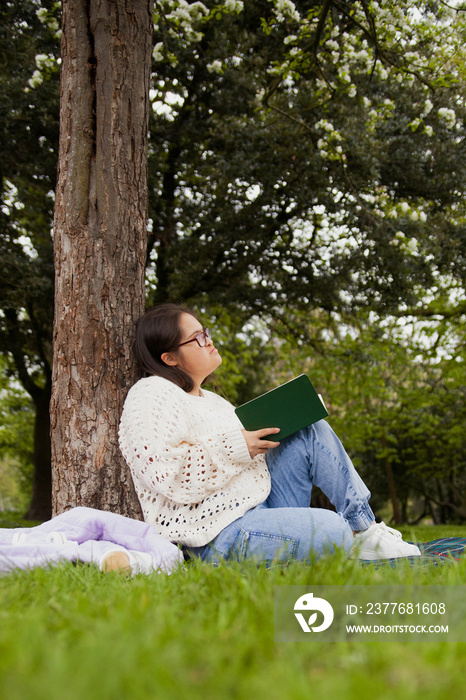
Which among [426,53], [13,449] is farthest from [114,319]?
[13,449]

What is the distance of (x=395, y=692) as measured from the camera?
852 mm

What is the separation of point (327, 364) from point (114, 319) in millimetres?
7934

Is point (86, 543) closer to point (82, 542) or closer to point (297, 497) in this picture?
point (82, 542)

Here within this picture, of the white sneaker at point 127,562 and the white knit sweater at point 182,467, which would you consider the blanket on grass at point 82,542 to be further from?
the white knit sweater at point 182,467

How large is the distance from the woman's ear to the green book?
55cm

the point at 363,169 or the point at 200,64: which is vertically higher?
the point at 200,64

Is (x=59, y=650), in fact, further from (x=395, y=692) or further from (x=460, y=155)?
(x=460, y=155)

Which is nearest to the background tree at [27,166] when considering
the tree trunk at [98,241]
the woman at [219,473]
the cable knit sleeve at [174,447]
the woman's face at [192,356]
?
the tree trunk at [98,241]

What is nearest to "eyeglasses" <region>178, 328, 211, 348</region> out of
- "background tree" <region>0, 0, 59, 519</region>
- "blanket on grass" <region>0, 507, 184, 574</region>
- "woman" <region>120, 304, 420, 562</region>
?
"woman" <region>120, 304, 420, 562</region>

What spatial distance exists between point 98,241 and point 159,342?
2.25ft

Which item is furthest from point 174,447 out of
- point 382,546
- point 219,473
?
point 382,546

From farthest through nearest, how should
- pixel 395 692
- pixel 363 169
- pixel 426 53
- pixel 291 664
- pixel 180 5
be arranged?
pixel 363 169 < pixel 426 53 < pixel 180 5 < pixel 291 664 < pixel 395 692

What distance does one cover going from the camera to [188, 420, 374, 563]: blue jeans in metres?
2.47

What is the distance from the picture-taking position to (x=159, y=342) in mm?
3195
